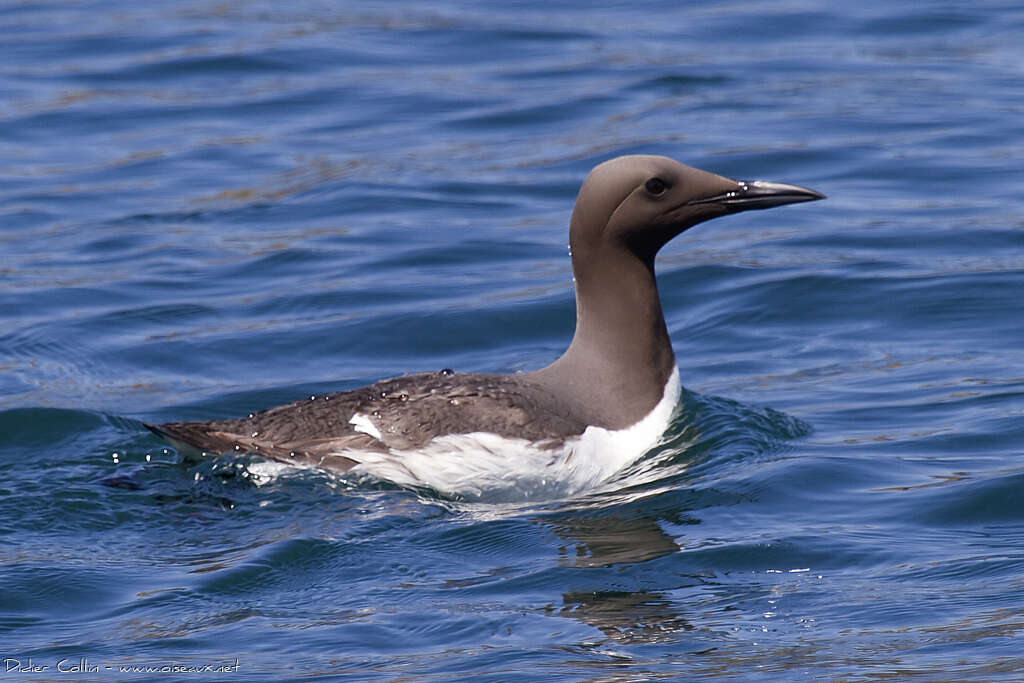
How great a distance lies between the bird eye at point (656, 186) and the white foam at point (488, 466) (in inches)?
42.6

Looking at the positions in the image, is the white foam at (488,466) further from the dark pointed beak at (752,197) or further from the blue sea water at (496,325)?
the dark pointed beak at (752,197)

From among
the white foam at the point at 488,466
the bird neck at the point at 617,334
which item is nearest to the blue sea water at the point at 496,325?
the white foam at the point at 488,466

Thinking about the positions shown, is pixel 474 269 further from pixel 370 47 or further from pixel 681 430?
pixel 370 47

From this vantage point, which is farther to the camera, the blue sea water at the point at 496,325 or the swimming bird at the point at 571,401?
the swimming bird at the point at 571,401

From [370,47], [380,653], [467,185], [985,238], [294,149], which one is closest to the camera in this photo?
[380,653]

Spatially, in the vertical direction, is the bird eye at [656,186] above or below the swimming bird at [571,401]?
above

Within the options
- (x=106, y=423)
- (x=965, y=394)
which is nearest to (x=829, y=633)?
(x=965, y=394)

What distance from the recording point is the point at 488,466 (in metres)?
6.90

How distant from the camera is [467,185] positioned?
12.7m

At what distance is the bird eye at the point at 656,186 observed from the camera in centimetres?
733

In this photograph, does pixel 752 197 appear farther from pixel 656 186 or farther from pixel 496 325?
pixel 496 325

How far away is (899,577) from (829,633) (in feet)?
2.05

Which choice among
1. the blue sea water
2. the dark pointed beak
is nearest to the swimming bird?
the dark pointed beak

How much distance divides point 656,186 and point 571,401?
3.20 feet
